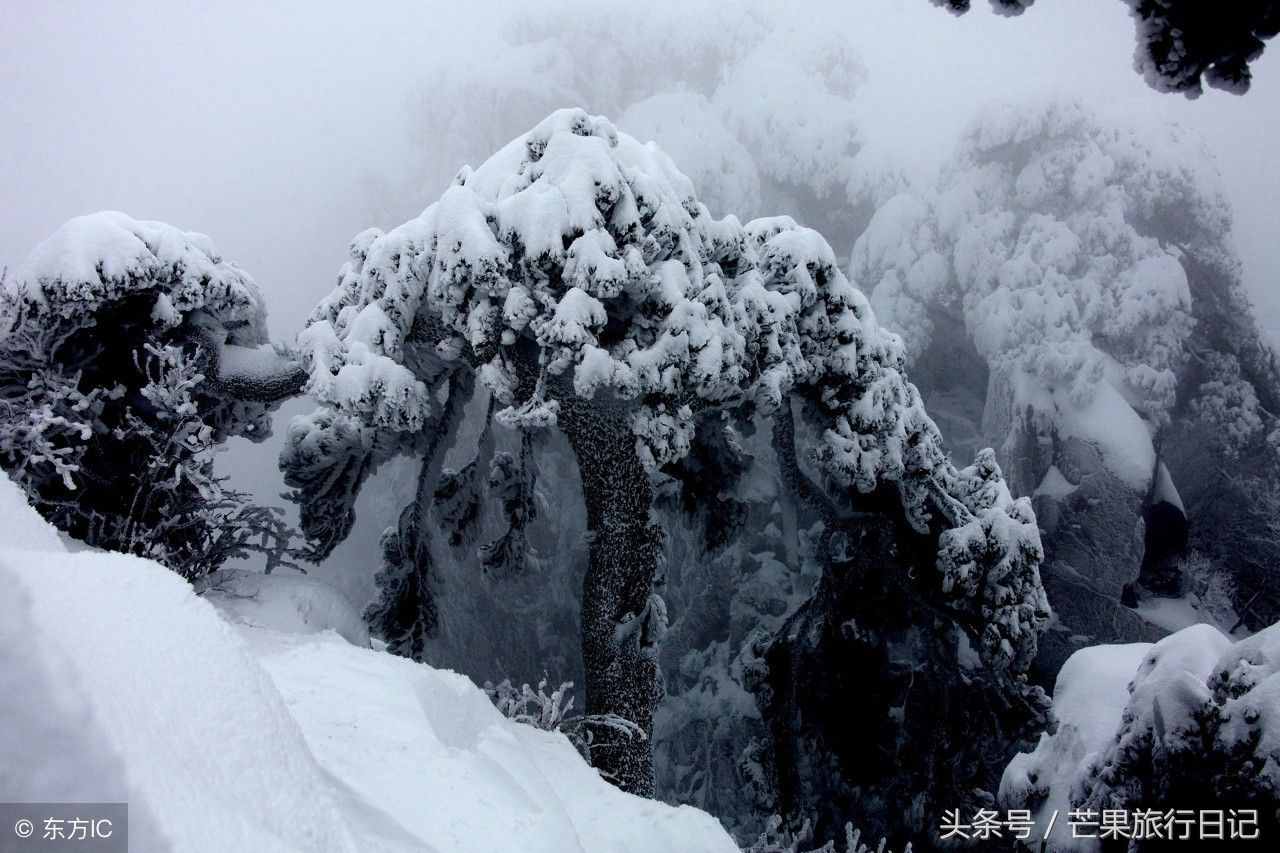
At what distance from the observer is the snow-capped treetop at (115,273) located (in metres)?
5.42

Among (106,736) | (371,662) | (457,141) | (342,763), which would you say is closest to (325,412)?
(371,662)

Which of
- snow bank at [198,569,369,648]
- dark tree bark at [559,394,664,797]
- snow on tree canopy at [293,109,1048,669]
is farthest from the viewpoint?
dark tree bark at [559,394,664,797]

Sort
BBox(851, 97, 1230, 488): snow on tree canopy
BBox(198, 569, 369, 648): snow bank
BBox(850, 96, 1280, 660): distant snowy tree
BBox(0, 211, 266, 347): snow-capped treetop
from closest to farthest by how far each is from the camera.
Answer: BBox(0, 211, 266, 347): snow-capped treetop, BBox(198, 569, 369, 648): snow bank, BBox(850, 96, 1280, 660): distant snowy tree, BBox(851, 97, 1230, 488): snow on tree canopy

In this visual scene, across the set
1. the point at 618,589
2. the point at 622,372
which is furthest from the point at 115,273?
the point at 618,589

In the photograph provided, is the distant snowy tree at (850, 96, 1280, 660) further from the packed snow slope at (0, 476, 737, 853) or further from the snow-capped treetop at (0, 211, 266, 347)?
the snow-capped treetop at (0, 211, 266, 347)

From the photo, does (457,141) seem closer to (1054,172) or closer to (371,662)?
(1054,172)

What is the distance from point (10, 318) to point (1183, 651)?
8.11 m

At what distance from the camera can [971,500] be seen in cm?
819

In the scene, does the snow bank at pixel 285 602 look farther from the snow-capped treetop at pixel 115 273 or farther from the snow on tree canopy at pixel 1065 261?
the snow on tree canopy at pixel 1065 261

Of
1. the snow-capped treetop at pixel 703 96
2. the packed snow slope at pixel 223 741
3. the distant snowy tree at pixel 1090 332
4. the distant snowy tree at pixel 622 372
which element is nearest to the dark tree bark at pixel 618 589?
the distant snowy tree at pixel 622 372

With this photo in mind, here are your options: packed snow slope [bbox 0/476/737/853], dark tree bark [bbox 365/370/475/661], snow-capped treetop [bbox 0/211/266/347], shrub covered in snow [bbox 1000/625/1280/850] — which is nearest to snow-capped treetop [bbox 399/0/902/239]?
dark tree bark [bbox 365/370/475/661]

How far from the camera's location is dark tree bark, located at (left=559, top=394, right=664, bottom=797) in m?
6.73

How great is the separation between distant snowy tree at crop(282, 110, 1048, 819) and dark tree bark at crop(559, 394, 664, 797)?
20 mm

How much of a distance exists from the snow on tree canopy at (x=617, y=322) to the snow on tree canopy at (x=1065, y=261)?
8.78 m
